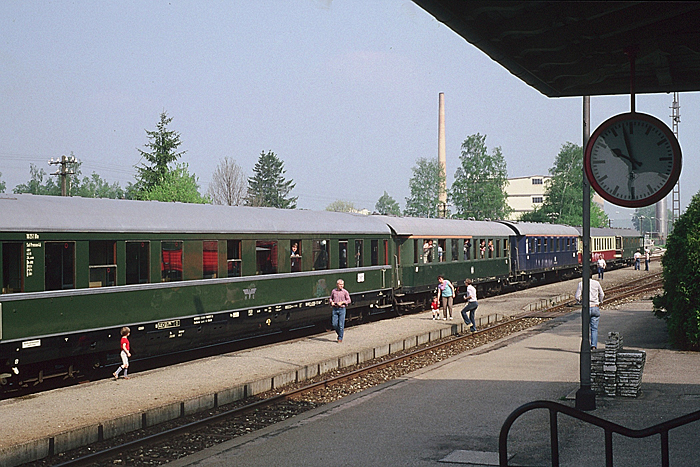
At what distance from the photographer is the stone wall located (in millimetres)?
11398

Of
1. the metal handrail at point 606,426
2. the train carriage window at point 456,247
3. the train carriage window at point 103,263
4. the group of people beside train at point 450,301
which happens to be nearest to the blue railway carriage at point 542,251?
the train carriage window at point 456,247

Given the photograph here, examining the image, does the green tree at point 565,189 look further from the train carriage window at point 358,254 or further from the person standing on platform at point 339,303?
the person standing on platform at point 339,303

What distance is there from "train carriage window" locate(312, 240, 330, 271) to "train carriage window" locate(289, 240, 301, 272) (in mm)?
847

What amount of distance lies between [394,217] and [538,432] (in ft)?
59.7

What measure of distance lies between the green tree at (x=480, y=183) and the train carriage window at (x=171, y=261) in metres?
74.7

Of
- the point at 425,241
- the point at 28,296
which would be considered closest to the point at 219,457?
the point at 28,296

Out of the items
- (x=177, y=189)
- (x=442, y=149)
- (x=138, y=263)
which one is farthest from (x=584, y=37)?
(x=442, y=149)

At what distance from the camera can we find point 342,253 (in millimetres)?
23078

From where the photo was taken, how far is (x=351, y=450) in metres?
9.06

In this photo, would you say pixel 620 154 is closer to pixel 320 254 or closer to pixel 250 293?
pixel 250 293

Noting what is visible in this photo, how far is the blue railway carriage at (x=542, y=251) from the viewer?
38.9 meters

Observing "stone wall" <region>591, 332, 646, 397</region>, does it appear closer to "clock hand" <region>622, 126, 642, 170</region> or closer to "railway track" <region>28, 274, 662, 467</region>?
"railway track" <region>28, 274, 662, 467</region>

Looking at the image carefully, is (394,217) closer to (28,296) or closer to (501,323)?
(501,323)

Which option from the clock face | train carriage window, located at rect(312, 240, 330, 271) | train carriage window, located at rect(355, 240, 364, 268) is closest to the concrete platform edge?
train carriage window, located at rect(312, 240, 330, 271)
